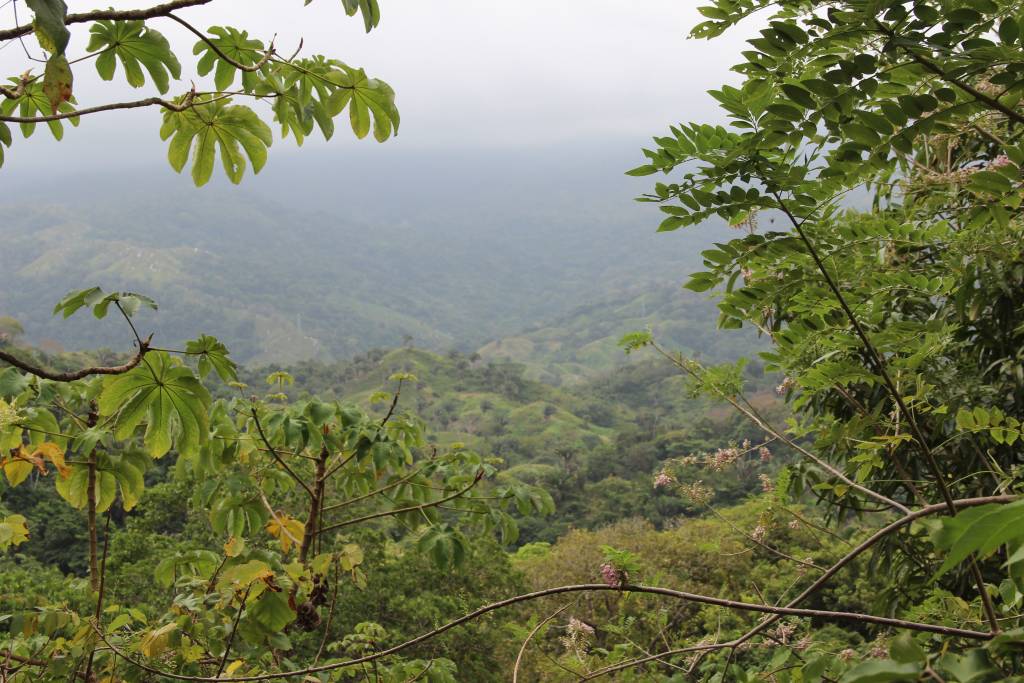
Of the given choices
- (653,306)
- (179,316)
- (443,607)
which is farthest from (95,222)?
(443,607)

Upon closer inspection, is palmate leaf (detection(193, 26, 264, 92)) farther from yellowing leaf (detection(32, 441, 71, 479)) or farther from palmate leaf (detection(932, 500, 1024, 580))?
palmate leaf (detection(932, 500, 1024, 580))

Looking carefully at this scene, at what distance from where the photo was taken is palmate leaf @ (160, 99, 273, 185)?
1.48 meters

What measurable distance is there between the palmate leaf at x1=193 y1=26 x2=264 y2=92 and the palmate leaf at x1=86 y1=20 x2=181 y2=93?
9cm

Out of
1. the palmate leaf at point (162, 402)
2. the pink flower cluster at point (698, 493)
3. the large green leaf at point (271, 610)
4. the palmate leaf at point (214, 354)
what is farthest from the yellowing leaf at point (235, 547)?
the pink flower cluster at point (698, 493)

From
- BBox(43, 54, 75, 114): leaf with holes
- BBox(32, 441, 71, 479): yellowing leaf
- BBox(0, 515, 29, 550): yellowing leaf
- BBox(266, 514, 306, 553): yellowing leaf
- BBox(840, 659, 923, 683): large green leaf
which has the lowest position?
BBox(266, 514, 306, 553): yellowing leaf

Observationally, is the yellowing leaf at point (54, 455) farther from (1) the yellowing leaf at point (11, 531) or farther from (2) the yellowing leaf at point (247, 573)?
(2) the yellowing leaf at point (247, 573)

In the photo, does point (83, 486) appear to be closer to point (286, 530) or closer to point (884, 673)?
point (286, 530)

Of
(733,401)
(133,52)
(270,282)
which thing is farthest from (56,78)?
(270,282)

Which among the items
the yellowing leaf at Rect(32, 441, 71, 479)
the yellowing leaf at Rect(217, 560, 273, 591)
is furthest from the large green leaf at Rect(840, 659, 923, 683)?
the yellowing leaf at Rect(32, 441, 71, 479)

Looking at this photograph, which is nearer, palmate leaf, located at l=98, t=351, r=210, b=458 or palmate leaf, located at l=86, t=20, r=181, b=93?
palmate leaf, located at l=98, t=351, r=210, b=458

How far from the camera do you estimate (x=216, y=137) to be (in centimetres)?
151

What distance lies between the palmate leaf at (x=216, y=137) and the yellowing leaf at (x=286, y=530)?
1.10 metres

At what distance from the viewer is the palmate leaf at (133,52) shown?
1.29m

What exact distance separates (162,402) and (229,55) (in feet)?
2.39
